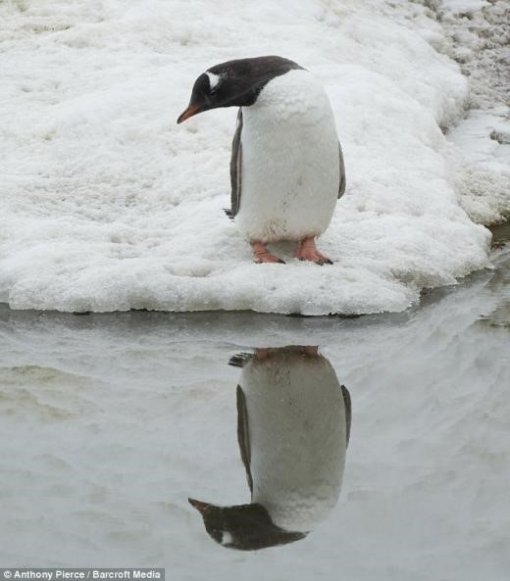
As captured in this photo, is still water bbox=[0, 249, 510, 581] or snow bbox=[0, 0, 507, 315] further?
snow bbox=[0, 0, 507, 315]

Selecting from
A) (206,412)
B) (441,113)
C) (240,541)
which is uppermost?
(240,541)

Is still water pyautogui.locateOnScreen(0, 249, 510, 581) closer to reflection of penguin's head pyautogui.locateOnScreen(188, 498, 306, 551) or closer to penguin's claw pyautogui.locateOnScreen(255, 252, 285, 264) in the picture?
reflection of penguin's head pyautogui.locateOnScreen(188, 498, 306, 551)

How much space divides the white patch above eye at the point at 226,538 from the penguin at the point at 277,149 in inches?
104

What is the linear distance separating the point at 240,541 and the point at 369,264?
287 cm

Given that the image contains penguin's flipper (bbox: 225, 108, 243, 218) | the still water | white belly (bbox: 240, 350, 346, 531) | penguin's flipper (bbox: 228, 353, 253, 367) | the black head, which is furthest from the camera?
penguin's flipper (bbox: 225, 108, 243, 218)

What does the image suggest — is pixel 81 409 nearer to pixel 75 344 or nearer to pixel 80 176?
pixel 75 344

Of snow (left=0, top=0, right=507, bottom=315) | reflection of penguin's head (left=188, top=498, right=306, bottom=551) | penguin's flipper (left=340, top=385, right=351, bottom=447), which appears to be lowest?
snow (left=0, top=0, right=507, bottom=315)

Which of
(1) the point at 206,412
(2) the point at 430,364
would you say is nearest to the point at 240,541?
(1) the point at 206,412

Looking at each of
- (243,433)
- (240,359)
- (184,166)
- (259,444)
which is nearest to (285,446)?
(259,444)

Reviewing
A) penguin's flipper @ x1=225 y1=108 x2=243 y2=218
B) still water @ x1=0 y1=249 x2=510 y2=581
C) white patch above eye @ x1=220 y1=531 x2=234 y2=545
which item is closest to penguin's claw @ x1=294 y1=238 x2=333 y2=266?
penguin's flipper @ x1=225 y1=108 x2=243 y2=218

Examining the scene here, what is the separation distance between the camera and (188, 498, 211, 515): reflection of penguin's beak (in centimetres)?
341

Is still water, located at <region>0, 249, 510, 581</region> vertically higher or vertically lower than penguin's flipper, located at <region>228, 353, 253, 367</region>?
higher

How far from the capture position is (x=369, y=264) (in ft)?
19.4

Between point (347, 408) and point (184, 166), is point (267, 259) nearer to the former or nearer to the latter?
point (184, 166)
